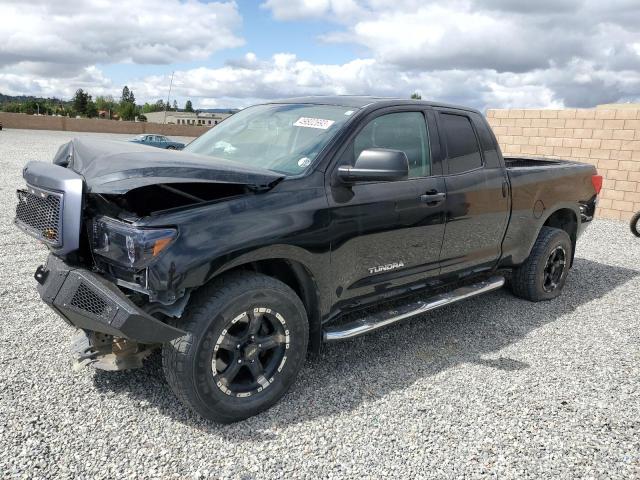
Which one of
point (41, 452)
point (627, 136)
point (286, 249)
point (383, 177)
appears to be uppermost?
point (627, 136)

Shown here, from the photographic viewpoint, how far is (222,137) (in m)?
4.14

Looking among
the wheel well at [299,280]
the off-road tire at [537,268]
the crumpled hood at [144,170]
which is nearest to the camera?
the crumpled hood at [144,170]

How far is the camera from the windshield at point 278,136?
3.44m

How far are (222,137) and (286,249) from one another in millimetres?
1492

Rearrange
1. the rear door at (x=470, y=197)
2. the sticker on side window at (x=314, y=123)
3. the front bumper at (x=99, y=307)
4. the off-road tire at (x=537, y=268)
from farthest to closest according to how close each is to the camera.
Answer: the off-road tire at (x=537, y=268), the rear door at (x=470, y=197), the sticker on side window at (x=314, y=123), the front bumper at (x=99, y=307)

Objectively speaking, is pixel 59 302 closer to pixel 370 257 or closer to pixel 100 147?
pixel 100 147

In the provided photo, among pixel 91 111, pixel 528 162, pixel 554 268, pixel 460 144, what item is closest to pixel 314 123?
pixel 460 144

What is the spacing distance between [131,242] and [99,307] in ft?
1.14

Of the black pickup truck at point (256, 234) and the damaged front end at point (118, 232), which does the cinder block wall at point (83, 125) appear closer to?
the black pickup truck at point (256, 234)

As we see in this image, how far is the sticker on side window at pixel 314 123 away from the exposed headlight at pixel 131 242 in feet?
4.63

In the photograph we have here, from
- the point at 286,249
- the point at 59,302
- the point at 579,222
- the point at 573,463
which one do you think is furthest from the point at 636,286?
the point at 59,302

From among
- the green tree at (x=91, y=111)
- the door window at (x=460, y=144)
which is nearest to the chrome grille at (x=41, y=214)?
the door window at (x=460, y=144)

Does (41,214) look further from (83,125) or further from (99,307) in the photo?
(83,125)

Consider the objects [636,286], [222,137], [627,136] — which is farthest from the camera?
[627,136]
